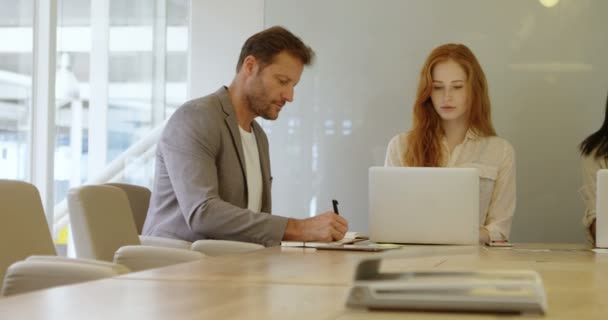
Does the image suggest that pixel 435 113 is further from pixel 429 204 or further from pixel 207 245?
pixel 207 245

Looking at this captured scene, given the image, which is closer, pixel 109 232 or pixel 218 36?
pixel 109 232

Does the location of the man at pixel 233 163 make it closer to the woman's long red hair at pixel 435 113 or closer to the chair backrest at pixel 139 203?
the chair backrest at pixel 139 203

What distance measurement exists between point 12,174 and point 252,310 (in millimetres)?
4027

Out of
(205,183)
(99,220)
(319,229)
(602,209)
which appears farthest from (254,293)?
(602,209)

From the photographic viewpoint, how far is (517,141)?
532 centimetres

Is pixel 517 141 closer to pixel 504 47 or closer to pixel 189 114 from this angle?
pixel 504 47

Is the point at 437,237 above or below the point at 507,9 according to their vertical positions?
below

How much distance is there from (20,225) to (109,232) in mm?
535

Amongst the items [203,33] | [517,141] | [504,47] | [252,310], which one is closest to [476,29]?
[504,47]

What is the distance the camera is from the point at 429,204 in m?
3.55

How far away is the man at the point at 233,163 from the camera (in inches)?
137

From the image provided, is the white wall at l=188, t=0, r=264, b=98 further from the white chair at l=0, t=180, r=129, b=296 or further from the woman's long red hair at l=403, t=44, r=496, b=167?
the white chair at l=0, t=180, r=129, b=296

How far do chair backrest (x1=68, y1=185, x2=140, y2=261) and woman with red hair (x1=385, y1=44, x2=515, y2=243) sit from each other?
177cm

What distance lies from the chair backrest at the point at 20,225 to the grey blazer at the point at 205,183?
829 millimetres
